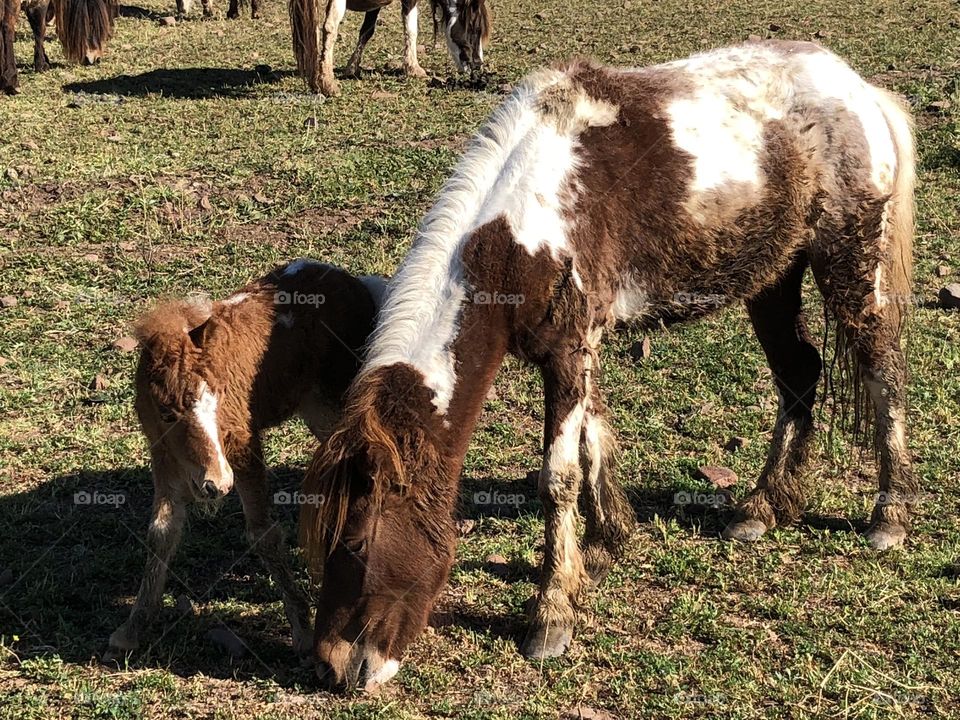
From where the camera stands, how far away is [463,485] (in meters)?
6.39

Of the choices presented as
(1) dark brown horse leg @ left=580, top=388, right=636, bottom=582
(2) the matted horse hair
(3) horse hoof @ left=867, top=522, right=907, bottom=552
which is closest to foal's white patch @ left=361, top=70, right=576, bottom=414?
(1) dark brown horse leg @ left=580, top=388, right=636, bottom=582

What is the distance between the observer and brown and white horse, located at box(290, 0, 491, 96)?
13.0 meters

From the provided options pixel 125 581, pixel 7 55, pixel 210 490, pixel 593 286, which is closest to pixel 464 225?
pixel 593 286

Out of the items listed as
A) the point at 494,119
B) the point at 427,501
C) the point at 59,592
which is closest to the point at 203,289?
the point at 59,592

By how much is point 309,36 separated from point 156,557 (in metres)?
9.19

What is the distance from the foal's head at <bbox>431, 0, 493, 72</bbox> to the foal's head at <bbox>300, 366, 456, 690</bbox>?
1017cm

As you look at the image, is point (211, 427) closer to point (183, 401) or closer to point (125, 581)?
point (183, 401)

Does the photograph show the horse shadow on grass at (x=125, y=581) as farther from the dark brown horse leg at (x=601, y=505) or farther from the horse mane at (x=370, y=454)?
the dark brown horse leg at (x=601, y=505)

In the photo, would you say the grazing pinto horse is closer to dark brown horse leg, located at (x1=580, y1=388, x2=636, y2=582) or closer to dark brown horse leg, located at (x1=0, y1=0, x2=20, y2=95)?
dark brown horse leg, located at (x1=580, y1=388, x2=636, y2=582)

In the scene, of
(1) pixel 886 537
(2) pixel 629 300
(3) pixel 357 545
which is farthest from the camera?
(1) pixel 886 537

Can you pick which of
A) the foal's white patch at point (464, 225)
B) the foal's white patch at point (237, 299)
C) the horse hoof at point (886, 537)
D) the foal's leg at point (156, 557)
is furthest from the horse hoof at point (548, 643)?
the foal's white patch at point (237, 299)

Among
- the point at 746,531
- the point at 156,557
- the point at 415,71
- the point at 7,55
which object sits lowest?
the point at 746,531

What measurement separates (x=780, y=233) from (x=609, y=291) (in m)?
1.09

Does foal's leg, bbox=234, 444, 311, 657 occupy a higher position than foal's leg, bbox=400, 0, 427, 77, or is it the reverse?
foal's leg, bbox=400, 0, 427, 77
